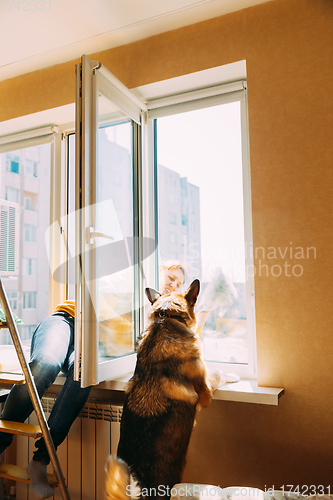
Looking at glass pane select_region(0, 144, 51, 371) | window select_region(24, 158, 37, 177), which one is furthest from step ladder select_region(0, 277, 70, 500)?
window select_region(24, 158, 37, 177)

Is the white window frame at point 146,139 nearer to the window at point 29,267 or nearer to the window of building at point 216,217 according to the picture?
the window of building at point 216,217

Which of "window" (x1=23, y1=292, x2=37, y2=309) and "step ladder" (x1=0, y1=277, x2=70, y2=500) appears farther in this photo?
"window" (x1=23, y1=292, x2=37, y2=309)

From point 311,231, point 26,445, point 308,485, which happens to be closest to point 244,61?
point 311,231

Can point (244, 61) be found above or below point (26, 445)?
above

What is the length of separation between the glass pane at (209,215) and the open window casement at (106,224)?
23 cm

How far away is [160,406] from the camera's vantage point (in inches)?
55.3

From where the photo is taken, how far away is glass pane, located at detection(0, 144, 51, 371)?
2.71 m

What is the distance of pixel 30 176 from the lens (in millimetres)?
2824

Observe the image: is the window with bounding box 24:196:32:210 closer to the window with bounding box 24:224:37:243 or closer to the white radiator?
the window with bounding box 24:224:37:243

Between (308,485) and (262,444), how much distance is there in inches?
9.7

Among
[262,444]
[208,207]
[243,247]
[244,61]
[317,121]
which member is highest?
[244,61]

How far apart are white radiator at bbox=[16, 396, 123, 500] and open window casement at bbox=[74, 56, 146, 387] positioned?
11.5 inches

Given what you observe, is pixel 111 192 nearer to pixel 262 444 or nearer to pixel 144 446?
pixel 144 446

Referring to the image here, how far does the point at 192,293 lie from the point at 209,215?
70 cm
